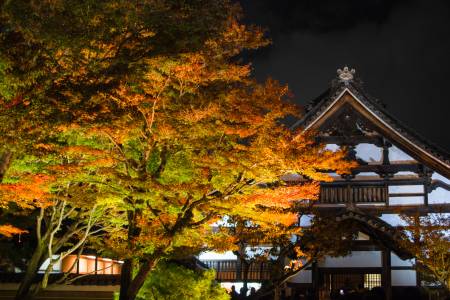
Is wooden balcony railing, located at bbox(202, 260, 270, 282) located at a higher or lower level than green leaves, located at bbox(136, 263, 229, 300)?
higher

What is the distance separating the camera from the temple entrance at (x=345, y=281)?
991 inches

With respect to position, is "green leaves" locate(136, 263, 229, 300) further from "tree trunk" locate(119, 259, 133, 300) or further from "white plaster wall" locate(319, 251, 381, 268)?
"white plaster wall" locate(319, 251, 381, 268)

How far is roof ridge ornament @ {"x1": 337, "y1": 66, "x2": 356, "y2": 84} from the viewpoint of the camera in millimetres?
26020

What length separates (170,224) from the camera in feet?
47.8

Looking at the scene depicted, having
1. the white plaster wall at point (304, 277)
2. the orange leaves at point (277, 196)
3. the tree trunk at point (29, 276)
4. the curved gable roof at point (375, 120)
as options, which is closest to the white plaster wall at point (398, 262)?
the white plaster wall at point (304, 277)

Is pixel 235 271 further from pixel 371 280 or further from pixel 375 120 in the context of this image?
pixel 375 120

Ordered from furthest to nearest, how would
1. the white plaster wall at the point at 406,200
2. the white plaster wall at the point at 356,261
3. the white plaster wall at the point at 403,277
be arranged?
the white plaster wall at the point at 356,261 < the white plaster wall at the point at 406,200 < the white plaster wall at the point at 403,277

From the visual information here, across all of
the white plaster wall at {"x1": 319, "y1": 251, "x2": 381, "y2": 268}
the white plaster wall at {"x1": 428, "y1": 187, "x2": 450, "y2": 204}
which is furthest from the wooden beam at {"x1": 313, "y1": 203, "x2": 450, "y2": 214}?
the white plaster wall at {"x1": 319, "y1": 251, "x2": 381, "y2": 268}

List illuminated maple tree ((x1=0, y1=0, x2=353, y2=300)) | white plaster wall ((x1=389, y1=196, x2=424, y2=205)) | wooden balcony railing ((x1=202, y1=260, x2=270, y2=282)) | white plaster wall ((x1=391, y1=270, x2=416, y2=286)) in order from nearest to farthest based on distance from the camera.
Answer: illuminated maple tree ((x1=0, y1=0, x2=353, y2=300)) → white plaster wall ((x1=391, y1=270, x2=416, y2=286)) → white plaster wall ((x1=389, y1=196, x2=424, y2=205)) → wooden balcony railing ((x1=202, y1=260, x2=270, y2=282))

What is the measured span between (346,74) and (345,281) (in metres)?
10.0

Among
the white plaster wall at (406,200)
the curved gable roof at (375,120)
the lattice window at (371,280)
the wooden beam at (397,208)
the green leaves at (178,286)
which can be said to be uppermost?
the curved gable roof at (375,120)

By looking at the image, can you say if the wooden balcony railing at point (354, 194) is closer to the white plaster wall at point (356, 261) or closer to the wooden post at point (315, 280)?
the white plaster wall at point (356, 261)

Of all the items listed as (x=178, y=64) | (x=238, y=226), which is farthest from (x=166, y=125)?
(x=238, y=226)

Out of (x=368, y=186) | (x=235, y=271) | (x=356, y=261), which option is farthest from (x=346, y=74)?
(x=235, y=271)
